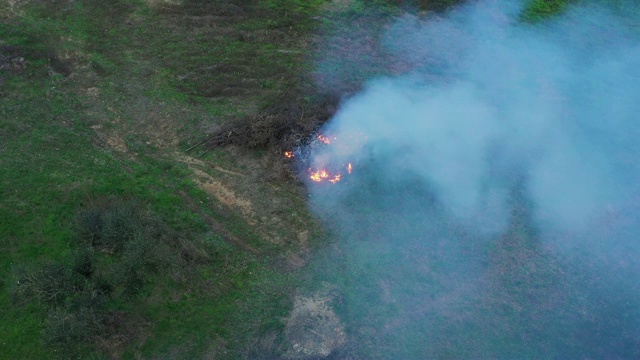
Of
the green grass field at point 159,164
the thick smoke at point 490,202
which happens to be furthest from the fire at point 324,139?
the green grass field at point 159,164

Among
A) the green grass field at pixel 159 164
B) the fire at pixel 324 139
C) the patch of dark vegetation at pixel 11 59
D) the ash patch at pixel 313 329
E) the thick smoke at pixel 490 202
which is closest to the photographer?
the ash patch at pixel 313 329

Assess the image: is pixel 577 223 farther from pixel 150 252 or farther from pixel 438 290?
pixel 150 252

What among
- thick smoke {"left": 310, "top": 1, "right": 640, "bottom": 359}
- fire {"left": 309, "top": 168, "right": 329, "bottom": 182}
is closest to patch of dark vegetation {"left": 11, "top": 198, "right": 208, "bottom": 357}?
fire {"left": 309, "top": 168, "right": 329, "bottom": 182}

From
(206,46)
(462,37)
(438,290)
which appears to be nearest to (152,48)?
(206,46)

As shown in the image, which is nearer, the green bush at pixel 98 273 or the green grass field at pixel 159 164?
the green bush at pixel 98 273

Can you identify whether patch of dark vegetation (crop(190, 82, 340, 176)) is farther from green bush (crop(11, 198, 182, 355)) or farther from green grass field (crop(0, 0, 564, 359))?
green bush (crop(11, 198, 182, 355))

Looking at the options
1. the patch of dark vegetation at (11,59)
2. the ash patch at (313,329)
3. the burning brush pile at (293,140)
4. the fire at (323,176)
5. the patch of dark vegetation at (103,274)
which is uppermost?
the patch of dark vegetation at (11,59)

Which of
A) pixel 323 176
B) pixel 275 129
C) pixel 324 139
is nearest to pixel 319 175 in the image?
pixel 323 176

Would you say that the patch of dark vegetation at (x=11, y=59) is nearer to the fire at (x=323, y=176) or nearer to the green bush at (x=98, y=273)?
the green bush at (x=98, y=273)
